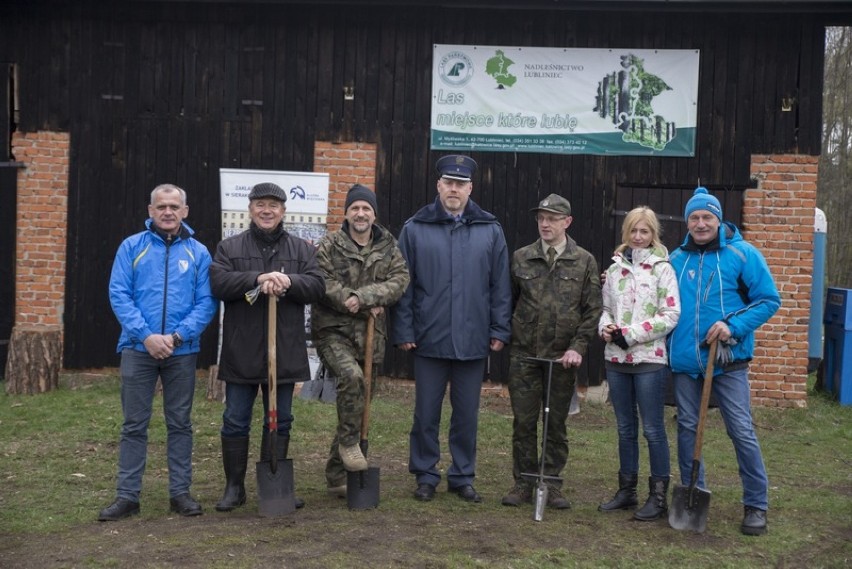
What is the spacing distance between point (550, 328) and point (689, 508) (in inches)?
49.5

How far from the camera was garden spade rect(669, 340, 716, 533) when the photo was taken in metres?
5.36

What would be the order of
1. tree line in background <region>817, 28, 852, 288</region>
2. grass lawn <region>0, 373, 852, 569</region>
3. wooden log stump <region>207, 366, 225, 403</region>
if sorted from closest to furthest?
grass lawn <region>0, 373, 852, 569</region>
wooden log stump <region>207, 366, 225, 403</region>
tree line in background <region>817, 28, 852, 288</region>

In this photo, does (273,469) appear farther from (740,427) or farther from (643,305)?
(740,427)

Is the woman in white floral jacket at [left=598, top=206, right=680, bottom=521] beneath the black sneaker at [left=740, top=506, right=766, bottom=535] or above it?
above

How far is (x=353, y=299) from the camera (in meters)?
5.62

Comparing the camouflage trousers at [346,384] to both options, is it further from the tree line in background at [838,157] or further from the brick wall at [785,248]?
the tree line in background at [838,157]

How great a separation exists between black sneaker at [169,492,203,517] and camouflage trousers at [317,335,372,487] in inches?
34.1

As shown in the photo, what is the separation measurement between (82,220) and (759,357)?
681 centimetres

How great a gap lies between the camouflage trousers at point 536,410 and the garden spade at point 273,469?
1388 mm

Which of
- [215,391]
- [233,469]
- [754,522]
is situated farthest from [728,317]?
[215,391]

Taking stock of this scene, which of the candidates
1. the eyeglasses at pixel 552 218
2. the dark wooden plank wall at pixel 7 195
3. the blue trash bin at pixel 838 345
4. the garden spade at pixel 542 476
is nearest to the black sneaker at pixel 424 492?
the garden spade at pixel 542 476

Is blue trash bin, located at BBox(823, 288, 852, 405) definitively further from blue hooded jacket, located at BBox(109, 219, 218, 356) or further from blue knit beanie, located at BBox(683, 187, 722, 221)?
blue hooded jacket, located at BBox(109, 219, 218, 356)

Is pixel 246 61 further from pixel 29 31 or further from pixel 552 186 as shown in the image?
pixel 552 186

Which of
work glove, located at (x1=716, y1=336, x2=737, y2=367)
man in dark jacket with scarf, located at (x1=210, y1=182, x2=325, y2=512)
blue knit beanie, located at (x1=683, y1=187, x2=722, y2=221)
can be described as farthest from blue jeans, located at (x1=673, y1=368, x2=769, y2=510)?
man in dark jacket with scarf, located at (x1=210, y1=182, x2=325, y2=512)
